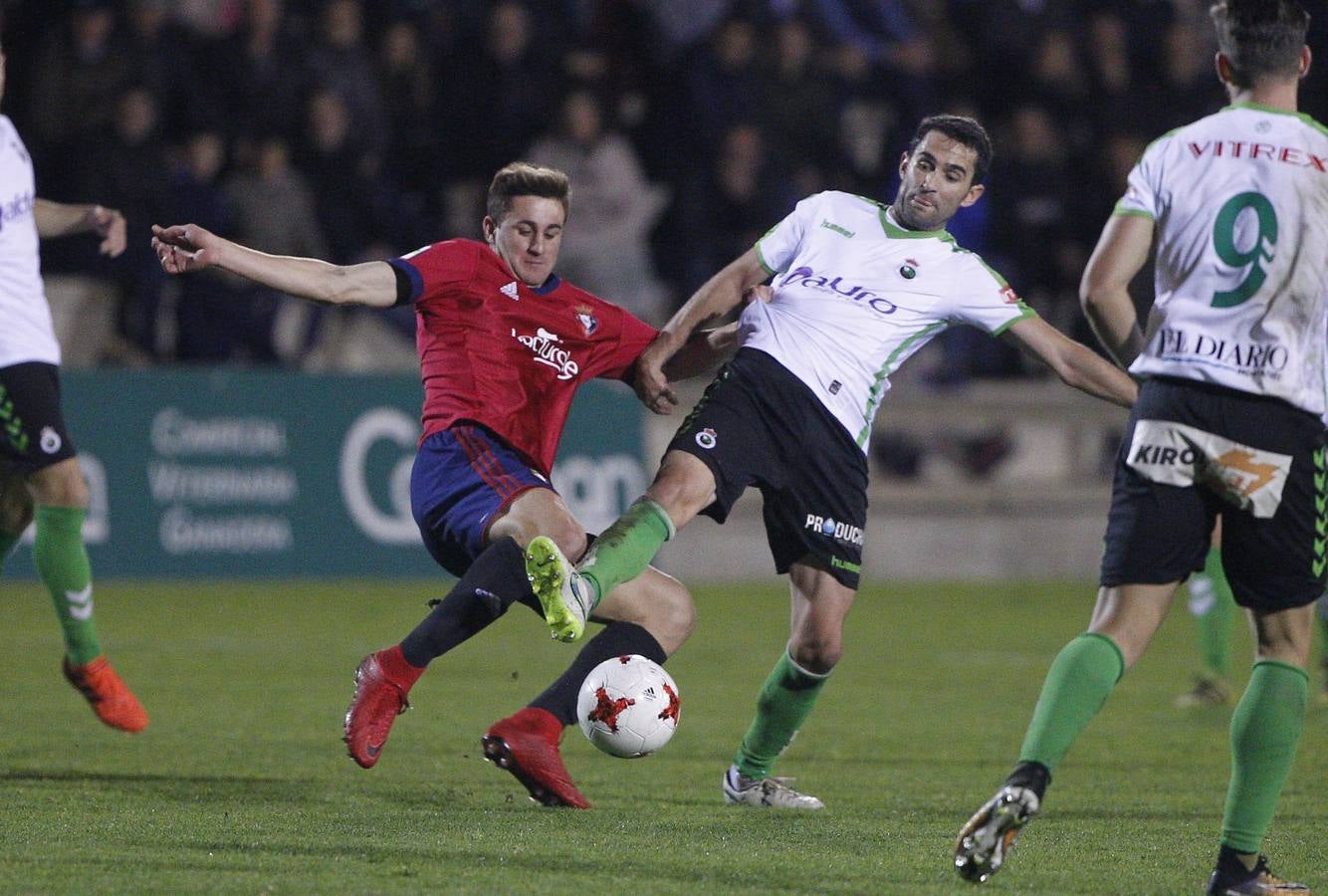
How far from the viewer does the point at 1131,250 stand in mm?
4570

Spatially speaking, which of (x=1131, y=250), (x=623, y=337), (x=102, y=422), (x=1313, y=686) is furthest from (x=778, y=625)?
(x=1131, y=250)

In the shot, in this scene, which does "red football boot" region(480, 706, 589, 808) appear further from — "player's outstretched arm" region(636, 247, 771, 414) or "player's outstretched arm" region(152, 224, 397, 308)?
"player's outstretched arm" region(152, 224, 397, 308)

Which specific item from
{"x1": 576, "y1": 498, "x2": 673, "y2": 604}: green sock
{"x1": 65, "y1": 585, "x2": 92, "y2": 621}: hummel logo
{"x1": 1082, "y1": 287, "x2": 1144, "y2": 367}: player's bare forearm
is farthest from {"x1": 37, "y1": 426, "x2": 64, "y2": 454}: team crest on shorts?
{"x1": 1082, "y1": 287, "x2": 1144, "y2": 367}: player's bare forearm

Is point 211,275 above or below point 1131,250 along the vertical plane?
below

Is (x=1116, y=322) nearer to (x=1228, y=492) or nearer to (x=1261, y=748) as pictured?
(x=1228, y=492)

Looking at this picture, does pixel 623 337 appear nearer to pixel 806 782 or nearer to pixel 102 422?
pixel 806 782

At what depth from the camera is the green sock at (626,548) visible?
5.34 metres

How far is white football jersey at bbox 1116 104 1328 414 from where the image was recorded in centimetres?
450

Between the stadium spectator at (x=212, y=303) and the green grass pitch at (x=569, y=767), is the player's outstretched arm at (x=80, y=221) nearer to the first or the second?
the green grass pitch at (x=569, y=767)

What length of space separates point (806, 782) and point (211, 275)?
841 centimetres

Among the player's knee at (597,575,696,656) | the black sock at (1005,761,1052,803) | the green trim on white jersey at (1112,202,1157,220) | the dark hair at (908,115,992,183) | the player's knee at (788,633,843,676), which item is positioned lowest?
the player's knee at (788,633,843,676)

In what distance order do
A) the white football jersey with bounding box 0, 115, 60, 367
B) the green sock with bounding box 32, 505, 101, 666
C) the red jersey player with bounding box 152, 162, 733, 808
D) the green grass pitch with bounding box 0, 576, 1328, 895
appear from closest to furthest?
the green grass pitch with bounding box 0, 576, 1328, 895 < the red jersey player with bounding box 152, 162, 733, 808 < the white football jersey with bounding box 0, 115, 60, 367 < the green sock with bounding box 32, 505, 101, 666

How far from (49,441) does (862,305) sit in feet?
9.25

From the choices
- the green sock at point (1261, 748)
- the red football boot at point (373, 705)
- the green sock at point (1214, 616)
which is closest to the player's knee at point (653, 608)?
the red football boot at point (373, 705)
